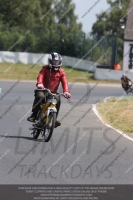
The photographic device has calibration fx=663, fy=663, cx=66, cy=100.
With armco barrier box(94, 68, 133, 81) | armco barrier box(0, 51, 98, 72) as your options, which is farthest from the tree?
Result: armco barrier box(94, 68, 133, 81)

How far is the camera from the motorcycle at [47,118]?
13320 mm

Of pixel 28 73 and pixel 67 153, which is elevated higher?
pixel 67 153

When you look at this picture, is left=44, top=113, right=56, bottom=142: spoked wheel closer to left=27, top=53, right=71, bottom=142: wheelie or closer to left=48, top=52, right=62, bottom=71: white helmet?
left=27, top=53, right=71, bottom=142: wheelie

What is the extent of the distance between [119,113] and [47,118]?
21.7 ft

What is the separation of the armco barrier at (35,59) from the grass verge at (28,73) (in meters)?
0.76

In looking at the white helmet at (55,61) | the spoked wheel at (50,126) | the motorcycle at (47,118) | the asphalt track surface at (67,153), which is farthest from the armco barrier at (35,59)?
the spoked wheel at (50,126)

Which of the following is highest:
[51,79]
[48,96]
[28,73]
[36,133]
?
[51,79]

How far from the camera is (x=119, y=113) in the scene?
19750mm

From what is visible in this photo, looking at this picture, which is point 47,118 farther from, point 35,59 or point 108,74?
point 35,59

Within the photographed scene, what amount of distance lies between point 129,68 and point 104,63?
10.5ft

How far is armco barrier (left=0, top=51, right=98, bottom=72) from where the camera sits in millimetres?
47094

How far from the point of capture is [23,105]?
21734 mm

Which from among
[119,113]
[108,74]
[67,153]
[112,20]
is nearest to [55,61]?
[67,153]

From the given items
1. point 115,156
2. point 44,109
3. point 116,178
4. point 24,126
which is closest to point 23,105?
point 24,126
